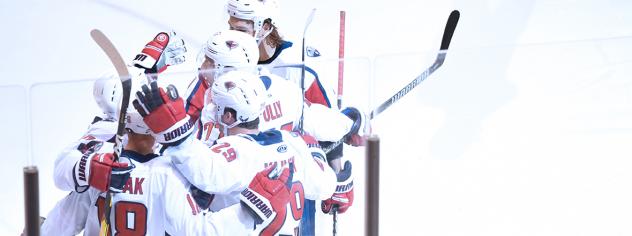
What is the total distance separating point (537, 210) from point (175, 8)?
8.96ft

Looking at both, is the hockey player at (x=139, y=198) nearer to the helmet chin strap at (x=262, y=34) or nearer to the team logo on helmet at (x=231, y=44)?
the team logo on helmet at (x=231, y=44)

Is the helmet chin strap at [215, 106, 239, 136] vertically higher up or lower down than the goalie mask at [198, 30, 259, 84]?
lower down

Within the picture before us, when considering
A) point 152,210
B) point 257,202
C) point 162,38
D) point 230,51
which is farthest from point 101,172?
point 162,38

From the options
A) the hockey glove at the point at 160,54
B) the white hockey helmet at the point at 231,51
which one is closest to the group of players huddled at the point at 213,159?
the white hockey helmet at the point at 231,51

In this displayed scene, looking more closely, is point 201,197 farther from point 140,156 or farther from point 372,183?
point 372,183

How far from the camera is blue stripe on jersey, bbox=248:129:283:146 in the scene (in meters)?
2.21

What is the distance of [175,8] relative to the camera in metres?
4.83

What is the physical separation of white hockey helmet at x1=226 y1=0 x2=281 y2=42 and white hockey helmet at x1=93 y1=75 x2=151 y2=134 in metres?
1.31

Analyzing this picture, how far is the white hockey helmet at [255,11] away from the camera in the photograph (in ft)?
10.8

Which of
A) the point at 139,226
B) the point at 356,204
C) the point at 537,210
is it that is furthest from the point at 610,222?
A: the point at 139,226

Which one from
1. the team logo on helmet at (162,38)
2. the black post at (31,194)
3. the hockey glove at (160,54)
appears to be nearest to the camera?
the black post at (31,194)

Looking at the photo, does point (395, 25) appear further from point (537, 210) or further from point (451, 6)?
point (537, 210)

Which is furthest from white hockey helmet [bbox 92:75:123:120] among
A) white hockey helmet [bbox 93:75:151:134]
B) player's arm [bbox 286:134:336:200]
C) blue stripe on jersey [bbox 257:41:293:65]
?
blue stripe on jersey [bbox 257:41:293:65]

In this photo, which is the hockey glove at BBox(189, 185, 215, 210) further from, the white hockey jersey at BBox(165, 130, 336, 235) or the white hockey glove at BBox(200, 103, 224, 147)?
the white hockey glove at BBox(200, 103, 224, 147)
